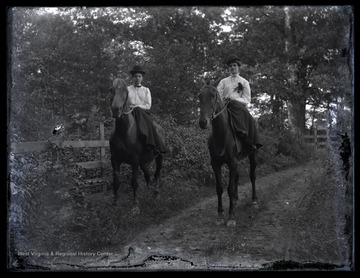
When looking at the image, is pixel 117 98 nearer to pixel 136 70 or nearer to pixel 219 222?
pixel 136 70

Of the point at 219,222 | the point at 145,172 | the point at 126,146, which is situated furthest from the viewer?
the point at 145,172

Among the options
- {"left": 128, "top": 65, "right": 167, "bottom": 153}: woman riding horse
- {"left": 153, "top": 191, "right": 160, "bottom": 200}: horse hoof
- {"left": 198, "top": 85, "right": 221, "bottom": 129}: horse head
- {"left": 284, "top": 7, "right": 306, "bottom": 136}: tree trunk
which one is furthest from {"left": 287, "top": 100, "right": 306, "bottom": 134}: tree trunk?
{"left": 153, "top": 191, "right": 160, "bottom": 200}: horse hoof

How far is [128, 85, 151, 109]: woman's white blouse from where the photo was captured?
6.64 m

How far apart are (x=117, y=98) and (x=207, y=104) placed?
175 centimetres

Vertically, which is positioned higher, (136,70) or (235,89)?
(136,70)

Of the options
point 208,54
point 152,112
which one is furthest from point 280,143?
point 152,112

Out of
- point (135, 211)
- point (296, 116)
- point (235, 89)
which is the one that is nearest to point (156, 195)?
point (135, 211)

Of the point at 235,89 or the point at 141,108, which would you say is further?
the point at 141,108

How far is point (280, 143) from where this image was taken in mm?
11617

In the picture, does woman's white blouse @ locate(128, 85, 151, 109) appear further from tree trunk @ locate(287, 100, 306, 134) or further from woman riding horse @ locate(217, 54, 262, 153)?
tree trunk @ locate(287, 100, 306, 134)

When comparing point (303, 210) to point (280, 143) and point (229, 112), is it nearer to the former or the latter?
point (229, 112)

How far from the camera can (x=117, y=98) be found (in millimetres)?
5590

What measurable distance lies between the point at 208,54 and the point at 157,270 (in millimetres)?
6006

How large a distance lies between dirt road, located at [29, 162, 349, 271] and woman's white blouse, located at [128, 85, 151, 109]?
2707mm
